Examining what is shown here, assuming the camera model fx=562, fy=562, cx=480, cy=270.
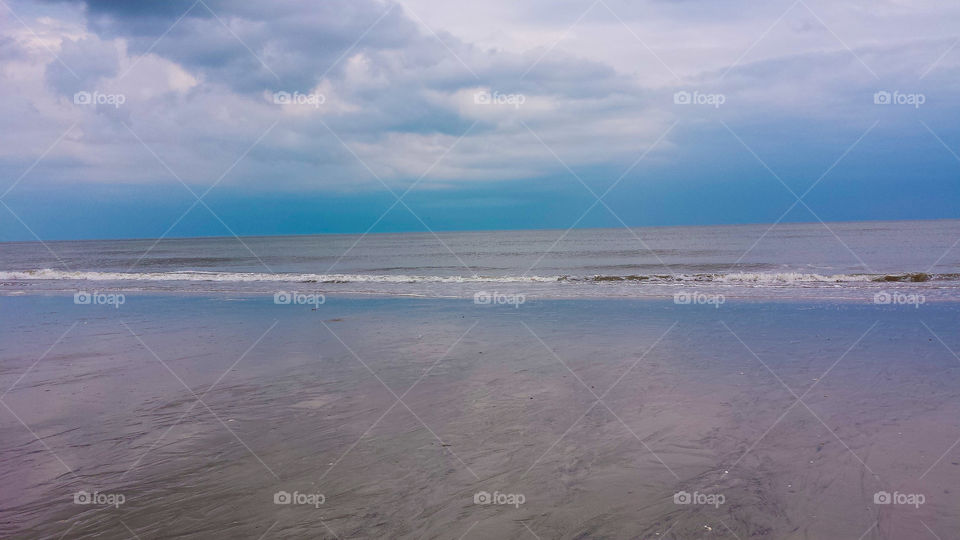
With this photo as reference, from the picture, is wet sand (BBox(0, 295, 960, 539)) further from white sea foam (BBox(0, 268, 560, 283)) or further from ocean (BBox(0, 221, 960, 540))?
white sea foam (BBox(0, 268, 560, 283))

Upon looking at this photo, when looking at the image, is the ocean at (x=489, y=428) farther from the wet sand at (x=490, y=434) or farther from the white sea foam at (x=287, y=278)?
the white sea foam at (x=287, y=278)

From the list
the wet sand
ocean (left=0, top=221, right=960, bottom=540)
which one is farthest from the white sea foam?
the wet sand

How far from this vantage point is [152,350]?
34.3 ft

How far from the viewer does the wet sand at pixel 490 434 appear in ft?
13.4

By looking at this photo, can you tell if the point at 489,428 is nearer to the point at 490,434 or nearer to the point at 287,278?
the point at 490,434

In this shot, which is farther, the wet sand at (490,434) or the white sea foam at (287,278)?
the white sea foam at (287,278)

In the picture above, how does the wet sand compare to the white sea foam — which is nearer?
the wet sand

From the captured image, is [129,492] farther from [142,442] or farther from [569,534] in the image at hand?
[569,534]

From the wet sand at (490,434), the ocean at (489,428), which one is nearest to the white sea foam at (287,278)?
the ocean at (489,428)

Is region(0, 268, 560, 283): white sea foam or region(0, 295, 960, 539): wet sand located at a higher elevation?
region(0, 268, 560, 283): white sea foam

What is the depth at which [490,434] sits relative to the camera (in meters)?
5.72

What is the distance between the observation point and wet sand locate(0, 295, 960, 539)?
4.09 meters

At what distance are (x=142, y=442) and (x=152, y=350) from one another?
5.47 metres

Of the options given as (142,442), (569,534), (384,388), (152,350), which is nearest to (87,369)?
(152,350)
